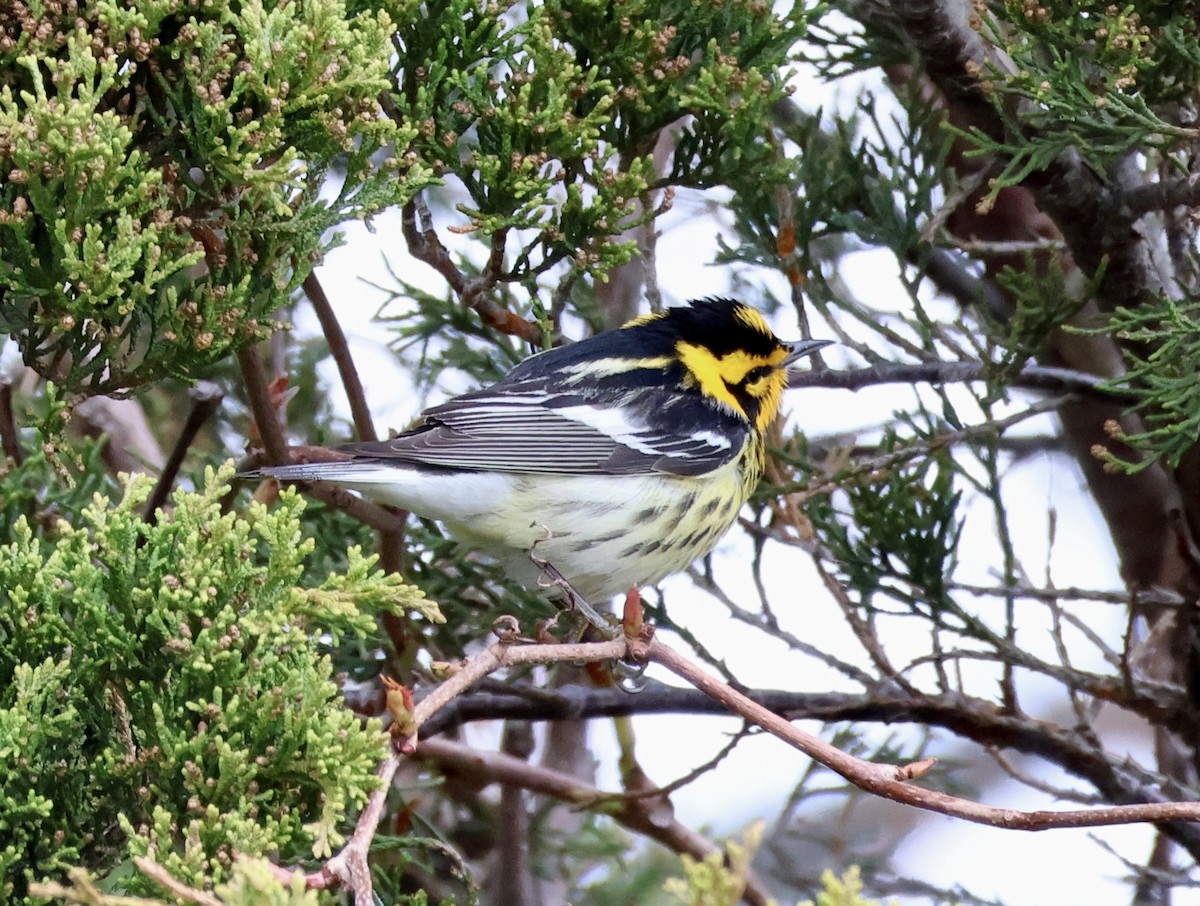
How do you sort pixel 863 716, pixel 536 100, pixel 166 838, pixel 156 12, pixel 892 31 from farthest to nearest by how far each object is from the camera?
pixel 892 31, pixel 863 716, pixel 536 100, pixel 156 12, pixel 166 838

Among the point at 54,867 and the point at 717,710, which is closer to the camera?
the point at 54,867

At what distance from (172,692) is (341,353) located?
103cm

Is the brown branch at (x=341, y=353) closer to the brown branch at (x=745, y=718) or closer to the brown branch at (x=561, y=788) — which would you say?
the brown branch at (x=561, y=788)

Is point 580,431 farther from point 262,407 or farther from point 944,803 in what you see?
point 944,803

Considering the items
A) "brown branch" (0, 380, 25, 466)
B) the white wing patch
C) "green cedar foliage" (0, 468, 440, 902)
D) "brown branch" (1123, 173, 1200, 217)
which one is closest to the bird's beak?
the white wing patch

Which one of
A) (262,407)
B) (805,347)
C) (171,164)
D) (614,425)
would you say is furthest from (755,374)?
(171,164)

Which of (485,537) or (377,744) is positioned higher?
(485,537)

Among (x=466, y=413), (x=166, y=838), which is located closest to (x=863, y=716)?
(x=466, y=413)

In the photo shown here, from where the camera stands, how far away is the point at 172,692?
148cm

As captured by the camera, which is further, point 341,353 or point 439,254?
point 341,353

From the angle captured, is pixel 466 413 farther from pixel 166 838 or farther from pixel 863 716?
pixel 166 838

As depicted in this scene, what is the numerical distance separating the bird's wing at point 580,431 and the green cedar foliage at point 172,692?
917 millimetres

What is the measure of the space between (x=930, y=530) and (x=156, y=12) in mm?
1519

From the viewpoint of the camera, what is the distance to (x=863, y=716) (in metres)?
2.40
